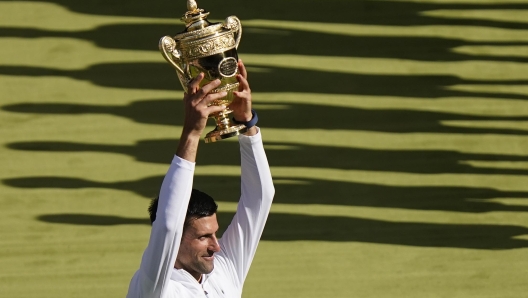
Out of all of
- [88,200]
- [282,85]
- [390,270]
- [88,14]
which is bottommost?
[390,270]

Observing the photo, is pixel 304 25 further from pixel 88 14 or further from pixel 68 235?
pixel 68 235

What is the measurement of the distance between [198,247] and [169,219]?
10.8 inches

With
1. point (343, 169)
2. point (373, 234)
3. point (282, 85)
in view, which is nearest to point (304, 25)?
point (282, 85)

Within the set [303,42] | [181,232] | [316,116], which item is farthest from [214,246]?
[303,42]

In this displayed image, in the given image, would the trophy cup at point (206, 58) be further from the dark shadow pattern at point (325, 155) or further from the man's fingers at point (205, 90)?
the dark shadow pattern at point (325, 155)

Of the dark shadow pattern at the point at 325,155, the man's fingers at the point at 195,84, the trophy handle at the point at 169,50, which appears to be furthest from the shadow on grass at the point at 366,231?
the man's fingers at the point at 195,84

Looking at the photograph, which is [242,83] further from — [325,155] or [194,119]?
[325,155]

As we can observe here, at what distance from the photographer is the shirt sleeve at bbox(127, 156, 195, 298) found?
177 centimetres

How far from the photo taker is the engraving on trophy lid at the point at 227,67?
2010 mm

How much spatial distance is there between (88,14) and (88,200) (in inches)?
26.6

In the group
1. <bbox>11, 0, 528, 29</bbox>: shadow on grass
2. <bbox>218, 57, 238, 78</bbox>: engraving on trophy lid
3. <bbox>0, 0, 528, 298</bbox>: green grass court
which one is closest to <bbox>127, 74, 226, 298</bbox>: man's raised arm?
<bbox>218, 57, 238, 78</bbox>: engraving on trophy lid

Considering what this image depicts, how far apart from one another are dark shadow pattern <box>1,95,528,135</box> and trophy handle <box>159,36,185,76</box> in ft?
5.27

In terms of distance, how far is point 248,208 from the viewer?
215cm

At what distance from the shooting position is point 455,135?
3.71 metres
